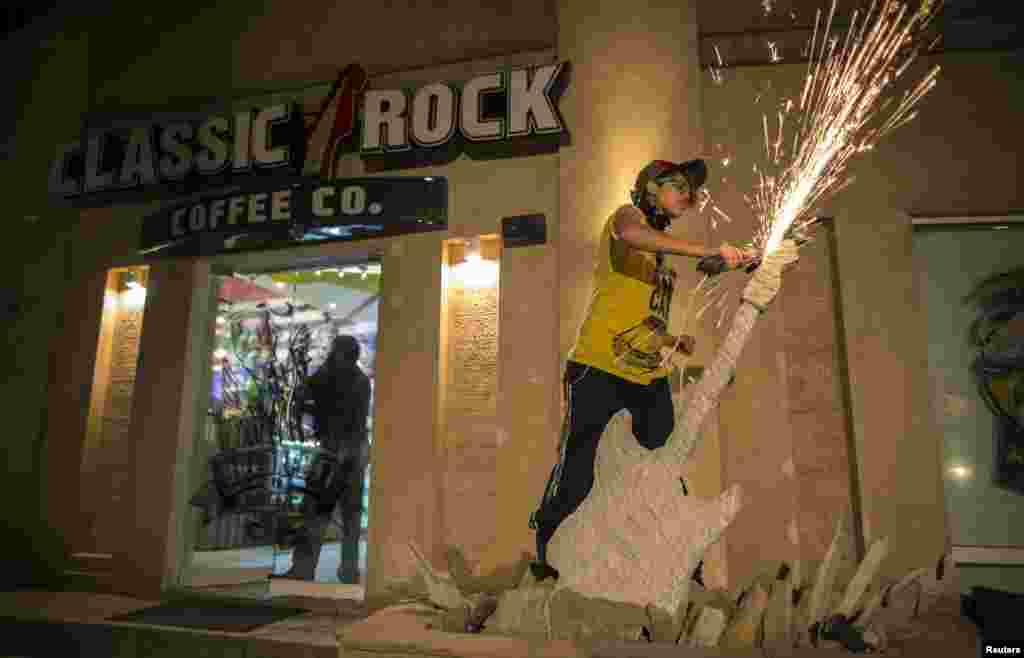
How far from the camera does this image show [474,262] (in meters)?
5.35

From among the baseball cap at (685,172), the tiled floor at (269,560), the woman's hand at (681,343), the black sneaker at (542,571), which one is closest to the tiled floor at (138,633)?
the tiled floor at (269,560)

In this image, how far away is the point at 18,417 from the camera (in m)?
6.11

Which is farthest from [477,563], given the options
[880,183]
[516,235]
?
[880,183]

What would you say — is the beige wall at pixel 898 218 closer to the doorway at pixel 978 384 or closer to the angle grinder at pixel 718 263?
the doorway at pixel 978 384

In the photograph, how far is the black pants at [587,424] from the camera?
317cm

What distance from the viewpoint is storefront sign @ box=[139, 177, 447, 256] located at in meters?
5.22

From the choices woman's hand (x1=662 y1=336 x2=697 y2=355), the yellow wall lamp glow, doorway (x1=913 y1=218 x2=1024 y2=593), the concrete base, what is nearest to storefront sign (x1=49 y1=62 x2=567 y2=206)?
the yellow wall lamp glow

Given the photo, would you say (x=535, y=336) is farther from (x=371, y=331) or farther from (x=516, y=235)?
(x=371, y=331)

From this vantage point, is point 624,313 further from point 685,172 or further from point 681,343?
point 685,172

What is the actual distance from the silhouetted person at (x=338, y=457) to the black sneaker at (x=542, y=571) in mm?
2525

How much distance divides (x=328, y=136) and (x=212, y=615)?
4009 mm

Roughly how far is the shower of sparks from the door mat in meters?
4.60

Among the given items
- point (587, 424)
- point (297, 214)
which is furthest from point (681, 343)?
point (297, 214)

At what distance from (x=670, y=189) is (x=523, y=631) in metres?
2.39
